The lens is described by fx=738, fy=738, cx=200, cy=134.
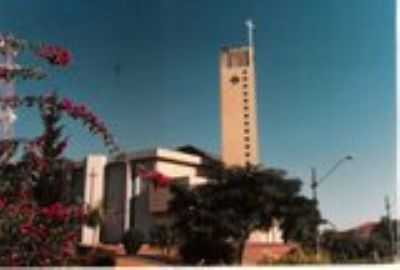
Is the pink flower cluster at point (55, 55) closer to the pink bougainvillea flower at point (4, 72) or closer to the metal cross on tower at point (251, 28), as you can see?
the pink bougainvillea flower at point (4, 72)

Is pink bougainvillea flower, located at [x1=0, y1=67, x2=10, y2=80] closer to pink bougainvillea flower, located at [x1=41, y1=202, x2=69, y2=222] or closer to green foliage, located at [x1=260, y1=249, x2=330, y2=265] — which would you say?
pink bougainvillea flower, located at [x1=41, y1=202, x2=69, y2=222]

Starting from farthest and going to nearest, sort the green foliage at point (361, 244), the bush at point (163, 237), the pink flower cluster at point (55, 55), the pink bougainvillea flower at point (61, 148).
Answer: the green foliage at point (361, 244), the bush at point (163, 237), the pink bougainvillea flower at point (61, 148), the pink flower cluster at point (55, 55)

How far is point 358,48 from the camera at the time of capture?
473 cm

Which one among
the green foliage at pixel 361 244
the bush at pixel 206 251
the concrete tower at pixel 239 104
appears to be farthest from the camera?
the green foliage at pixel 361 244

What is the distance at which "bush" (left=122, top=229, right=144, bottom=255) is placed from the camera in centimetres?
397

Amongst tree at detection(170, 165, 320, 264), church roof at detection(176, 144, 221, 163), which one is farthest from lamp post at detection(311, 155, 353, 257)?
church roof at detection(176, 144, 221, 163)

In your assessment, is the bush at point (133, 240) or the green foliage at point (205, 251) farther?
the green foliage at point (205, 251)

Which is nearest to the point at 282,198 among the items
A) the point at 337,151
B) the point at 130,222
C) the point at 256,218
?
the point at 256,218

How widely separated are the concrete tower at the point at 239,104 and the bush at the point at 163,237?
0.60 metres

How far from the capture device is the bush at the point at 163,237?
4387mm

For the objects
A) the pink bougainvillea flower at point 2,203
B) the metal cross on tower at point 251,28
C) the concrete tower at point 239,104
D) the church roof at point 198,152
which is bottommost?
the pink bougainvillea flower at point 2,203

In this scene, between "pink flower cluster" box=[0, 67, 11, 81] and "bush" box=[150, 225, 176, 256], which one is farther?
"bush" box=[150, 225, 176, 256]

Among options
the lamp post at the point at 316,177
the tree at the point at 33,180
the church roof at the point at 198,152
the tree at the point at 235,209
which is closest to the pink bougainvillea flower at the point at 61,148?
the tree at the point at 33,180

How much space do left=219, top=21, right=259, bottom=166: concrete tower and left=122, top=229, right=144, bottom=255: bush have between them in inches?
29.7
